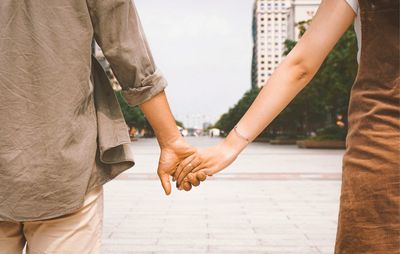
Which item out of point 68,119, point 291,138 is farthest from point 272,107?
point 291,138

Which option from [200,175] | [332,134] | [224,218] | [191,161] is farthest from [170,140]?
[332,134]

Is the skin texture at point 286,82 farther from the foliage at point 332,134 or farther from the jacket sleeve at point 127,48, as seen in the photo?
the foliage at point 332,134

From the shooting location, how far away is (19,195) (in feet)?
4.84

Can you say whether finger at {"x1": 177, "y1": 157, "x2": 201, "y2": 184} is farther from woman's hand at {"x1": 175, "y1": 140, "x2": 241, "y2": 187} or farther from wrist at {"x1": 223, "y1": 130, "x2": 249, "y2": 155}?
wrist at {"x1": 223, "y1": 130, "x2": 249, "y2": 155}

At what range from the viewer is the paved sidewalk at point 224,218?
183 inches

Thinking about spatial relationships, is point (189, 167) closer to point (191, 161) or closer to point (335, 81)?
point (191, 161)

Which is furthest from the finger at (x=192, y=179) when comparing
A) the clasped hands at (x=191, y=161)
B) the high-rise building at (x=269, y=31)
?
the high-rise building at (x=269, y=31)

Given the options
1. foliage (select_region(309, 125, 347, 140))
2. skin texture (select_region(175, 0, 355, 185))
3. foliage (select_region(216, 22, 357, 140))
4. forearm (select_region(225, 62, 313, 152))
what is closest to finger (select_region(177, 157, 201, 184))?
skin texture (select_region(175, 0, 355, 185))

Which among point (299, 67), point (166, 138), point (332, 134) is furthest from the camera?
point (332, 134)

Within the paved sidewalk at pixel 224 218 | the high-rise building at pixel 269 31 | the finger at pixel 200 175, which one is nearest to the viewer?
the finger at pixel 200 175

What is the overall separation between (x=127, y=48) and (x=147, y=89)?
0.17 m

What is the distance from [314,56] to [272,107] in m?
0.29

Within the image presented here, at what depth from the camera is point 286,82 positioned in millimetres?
2016

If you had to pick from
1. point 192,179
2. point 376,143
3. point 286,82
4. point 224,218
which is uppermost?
point 286,82
